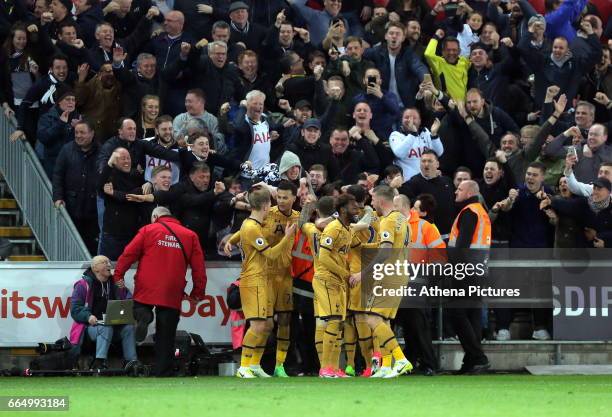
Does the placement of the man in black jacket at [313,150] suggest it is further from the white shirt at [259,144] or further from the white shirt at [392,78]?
the white shirt at [392,78]

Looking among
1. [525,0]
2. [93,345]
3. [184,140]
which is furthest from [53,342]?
[525,0]

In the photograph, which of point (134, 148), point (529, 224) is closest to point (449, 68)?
point (529, 224)

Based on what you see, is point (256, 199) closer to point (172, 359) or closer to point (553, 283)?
point (172, 359)

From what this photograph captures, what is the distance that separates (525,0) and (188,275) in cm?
831

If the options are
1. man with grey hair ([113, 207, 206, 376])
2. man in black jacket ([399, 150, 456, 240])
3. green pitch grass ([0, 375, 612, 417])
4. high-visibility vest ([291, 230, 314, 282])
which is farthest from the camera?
man in black jacket ([399, 150, 456, 240])

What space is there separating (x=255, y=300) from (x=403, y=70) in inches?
248

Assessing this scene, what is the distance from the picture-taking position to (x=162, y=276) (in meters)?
17.2

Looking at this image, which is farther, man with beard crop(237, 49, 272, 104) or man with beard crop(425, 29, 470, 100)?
man with beard crop(425, 29, 470, 100)

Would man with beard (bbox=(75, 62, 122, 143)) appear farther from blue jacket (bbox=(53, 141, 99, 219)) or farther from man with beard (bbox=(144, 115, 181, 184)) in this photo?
man with beard (bbox=(144, 115, 181, 184))

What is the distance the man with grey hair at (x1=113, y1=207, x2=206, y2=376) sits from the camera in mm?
17156

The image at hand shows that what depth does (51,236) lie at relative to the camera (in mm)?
19516

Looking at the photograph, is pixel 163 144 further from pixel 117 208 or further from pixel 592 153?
pixel 592 153

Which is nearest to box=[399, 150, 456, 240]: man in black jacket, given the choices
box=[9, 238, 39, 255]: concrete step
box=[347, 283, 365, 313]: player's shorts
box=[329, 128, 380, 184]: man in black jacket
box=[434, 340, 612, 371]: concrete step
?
box=[329, 128, 380, 184]: man in black jacket

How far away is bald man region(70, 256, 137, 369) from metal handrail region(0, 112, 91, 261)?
0.96 m
